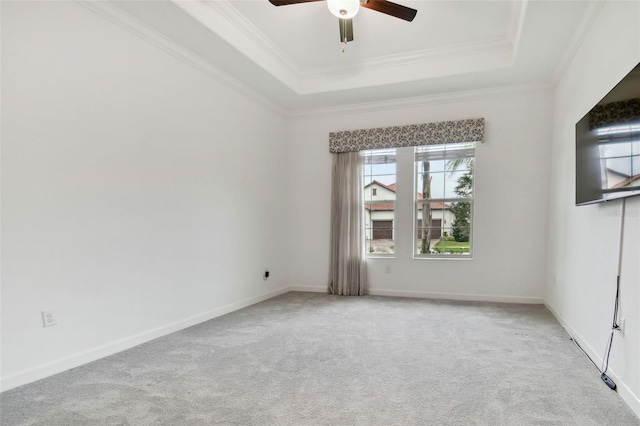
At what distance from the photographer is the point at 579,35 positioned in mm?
2928

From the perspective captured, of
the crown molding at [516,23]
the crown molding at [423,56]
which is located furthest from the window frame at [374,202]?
the crown molding at [516,23]

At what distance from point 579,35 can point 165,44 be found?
3.53 meters

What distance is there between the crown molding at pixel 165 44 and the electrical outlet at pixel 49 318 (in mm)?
2118

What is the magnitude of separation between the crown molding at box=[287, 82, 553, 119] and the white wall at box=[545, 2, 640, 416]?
0.42m

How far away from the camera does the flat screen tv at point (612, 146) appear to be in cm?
182

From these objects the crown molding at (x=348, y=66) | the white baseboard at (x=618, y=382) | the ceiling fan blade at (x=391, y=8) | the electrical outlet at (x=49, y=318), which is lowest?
the white baseboard at (x=618, y=382)

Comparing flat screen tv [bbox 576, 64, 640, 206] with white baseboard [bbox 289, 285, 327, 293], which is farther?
white baseboard [bbox 289, 285, 327, 293]

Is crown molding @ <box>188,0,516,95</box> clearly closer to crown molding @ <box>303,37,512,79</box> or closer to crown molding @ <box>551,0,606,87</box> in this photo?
crown molding @ <box>303,37,512,79</box>

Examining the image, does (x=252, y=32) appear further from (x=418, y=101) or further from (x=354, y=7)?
(x=418, y=101)

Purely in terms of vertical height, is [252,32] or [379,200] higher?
[252,32]

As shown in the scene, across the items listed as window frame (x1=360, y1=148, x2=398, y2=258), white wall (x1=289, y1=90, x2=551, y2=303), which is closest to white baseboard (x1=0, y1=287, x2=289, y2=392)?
window frame (x1=360, y1=148, x2=398, y2=258)

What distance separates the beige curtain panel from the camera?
4832mm

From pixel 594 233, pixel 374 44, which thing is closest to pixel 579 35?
pixel 594 233

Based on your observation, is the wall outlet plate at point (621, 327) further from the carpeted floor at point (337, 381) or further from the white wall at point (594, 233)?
the carpeted floor at point (337, 381)
